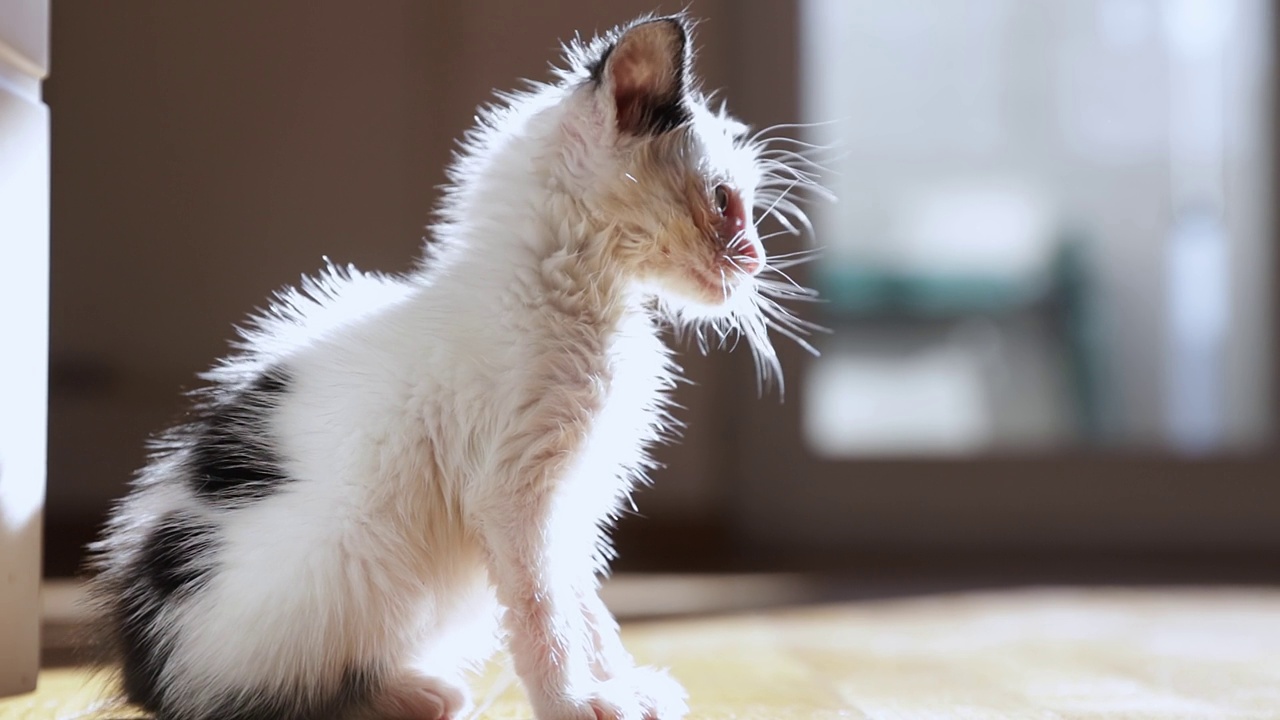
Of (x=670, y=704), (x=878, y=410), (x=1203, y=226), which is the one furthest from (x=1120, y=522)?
(x=670, y=704)

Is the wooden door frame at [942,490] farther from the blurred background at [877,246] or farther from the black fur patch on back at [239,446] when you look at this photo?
the black fur patch on back at [239,446]

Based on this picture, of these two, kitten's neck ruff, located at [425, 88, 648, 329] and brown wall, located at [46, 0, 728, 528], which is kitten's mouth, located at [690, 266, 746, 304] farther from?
brown wall, located at [46, 0, 728, 528]

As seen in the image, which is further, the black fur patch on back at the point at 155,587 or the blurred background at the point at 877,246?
the blurred background at the point at 877,246

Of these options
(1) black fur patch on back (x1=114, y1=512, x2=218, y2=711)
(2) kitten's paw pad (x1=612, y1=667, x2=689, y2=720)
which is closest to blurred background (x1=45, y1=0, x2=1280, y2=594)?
(2) kitten's paw pad (x1=612, y1=667, x2=689, y2=720)

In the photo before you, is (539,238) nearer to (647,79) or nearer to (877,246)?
(647,79)

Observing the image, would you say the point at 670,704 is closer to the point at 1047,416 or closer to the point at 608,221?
the point at 608,221

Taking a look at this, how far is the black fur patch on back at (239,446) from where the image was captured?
2.54ft

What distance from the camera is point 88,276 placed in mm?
2137

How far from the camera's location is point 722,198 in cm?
85

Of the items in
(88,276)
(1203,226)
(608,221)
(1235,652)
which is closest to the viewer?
(608,221)

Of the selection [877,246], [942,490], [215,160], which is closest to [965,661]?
[942,490]

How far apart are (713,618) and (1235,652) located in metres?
0.60

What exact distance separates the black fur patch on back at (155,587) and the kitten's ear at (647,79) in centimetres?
42

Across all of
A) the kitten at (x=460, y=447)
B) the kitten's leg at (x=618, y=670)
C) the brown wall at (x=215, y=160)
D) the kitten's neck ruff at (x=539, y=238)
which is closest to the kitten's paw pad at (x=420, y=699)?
the kitten at (x=460, y=447)
